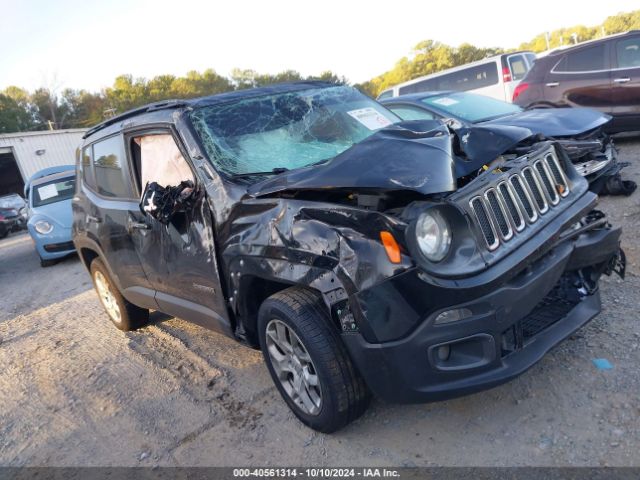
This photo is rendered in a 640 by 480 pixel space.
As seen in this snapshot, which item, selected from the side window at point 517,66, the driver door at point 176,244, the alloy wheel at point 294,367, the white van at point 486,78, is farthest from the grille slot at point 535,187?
the side window at point 517,66

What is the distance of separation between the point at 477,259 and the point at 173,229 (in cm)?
202

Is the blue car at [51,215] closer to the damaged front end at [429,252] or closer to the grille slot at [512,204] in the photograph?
the damaged front end at [429,252]

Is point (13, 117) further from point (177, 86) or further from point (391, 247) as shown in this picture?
point (391, 247)

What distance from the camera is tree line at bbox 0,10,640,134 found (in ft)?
138

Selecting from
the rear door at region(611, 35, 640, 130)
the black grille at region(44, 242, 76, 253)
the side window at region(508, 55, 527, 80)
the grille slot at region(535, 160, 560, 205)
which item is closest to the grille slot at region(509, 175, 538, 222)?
the grille slot at region(535, 160, 560, 205)

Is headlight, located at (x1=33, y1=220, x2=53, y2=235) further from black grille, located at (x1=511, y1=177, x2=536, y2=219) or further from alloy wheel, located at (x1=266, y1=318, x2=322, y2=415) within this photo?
black grille, located at (x1=511, y1=177, x2=536, y2=219)

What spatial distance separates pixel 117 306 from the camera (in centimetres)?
503

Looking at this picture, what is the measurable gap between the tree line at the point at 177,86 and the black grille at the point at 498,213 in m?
38.9

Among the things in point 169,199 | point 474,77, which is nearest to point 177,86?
point 474,77

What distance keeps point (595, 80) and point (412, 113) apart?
341 centimetres

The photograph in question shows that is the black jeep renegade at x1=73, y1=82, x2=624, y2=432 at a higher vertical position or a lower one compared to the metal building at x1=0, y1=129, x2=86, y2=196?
lower

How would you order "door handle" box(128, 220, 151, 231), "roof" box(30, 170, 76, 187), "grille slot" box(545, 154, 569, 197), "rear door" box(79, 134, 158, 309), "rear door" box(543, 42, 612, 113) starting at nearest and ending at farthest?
"grille slot" box(545, 154, 569, 197) → "door handle" box(128, 220, 151, 231) → "rear door" box(79, 134, 158, 309) → "rear door" box(543, 42, 612, 113) → "roof" box(30, 170, 76, 187)

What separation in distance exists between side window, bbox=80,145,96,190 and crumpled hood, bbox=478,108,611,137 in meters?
3.56

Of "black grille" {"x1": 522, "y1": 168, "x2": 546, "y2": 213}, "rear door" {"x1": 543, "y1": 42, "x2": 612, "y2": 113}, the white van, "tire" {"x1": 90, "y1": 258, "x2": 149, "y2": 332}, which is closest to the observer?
"black grille" {"x1": 522, "y1": 168, "x2": 546, "y2": 213}
